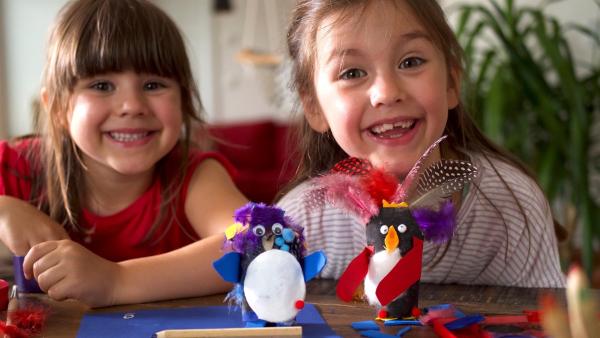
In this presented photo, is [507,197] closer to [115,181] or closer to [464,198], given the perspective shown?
[464,198]

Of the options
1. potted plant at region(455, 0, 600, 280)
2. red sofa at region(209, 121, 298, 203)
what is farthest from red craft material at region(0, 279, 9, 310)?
red sofa at region(209, 121, 298, 203)

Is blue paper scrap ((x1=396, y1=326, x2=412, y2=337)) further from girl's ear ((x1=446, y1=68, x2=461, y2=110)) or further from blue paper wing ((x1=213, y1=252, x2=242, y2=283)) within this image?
girl's ear ((x1=446, y1=68, x2=461, y2=110))

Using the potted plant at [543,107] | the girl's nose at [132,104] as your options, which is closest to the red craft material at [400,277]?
the girl's nose at [132,104]

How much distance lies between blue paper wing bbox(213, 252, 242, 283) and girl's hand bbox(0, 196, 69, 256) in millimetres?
412

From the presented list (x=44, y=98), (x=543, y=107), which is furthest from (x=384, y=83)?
(x=543, y=107)

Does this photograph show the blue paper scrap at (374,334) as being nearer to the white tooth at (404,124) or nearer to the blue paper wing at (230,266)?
the blue paper wing at (230,266)

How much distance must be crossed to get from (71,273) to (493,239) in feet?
2.23

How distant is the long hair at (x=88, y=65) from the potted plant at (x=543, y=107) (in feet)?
6.20

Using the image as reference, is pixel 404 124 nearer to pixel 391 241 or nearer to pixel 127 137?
pixel 391 241

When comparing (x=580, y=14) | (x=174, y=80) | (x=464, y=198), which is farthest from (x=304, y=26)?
(x=580, y=14)

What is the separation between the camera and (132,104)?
1223mm

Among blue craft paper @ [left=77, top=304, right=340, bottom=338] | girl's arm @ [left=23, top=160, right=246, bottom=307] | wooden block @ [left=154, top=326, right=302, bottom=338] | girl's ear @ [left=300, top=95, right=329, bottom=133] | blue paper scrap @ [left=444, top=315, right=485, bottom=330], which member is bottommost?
blue craft paper @ [left=77, top=304, right=340, bottom=338]

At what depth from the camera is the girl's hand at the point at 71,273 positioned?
35.3 inches

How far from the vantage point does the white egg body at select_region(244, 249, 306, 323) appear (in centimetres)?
75
